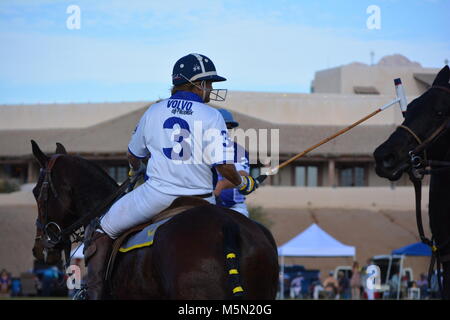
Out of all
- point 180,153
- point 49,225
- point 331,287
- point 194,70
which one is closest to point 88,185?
point 49,225

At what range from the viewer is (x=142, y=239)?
6.03 metres

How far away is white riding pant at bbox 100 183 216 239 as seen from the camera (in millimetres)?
6199

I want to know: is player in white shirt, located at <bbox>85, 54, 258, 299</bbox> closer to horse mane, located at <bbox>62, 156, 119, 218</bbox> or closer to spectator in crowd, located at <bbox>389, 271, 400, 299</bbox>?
horse mane, located at <bbox>62, 156, 119, 218</bbox>

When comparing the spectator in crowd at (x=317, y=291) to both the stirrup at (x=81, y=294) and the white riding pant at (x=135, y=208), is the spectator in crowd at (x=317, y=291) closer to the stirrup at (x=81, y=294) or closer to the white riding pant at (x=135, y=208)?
the stirrup at (x=81, y=294)

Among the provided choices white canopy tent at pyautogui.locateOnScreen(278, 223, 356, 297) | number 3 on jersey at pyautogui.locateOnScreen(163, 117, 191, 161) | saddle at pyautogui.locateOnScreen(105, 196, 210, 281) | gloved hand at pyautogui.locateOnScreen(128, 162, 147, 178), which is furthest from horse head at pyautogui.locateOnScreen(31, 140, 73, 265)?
white canopy tent at pyautogui.locateOnScreen(278, 223, 356, 297)

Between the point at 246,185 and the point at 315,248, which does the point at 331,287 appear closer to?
the point at 315,248

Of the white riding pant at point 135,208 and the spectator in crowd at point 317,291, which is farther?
the spectator in crowd at point 317,291

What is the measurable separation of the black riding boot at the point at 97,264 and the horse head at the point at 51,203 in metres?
0.96

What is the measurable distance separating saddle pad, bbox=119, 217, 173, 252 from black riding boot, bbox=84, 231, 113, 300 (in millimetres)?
238

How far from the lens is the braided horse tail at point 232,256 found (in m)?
5.29

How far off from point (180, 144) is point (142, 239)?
2.31 feet

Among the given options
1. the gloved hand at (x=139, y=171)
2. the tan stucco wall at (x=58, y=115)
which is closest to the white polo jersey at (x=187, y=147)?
the gloved hand at (x=139, y=171)

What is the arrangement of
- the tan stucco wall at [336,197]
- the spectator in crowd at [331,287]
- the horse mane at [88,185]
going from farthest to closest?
1. the tan stucco wall at [336,197]
2. the spectator in crowd at [331,287]
3. the horse mane at [88,185]

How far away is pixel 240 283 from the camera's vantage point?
17.6 ft
